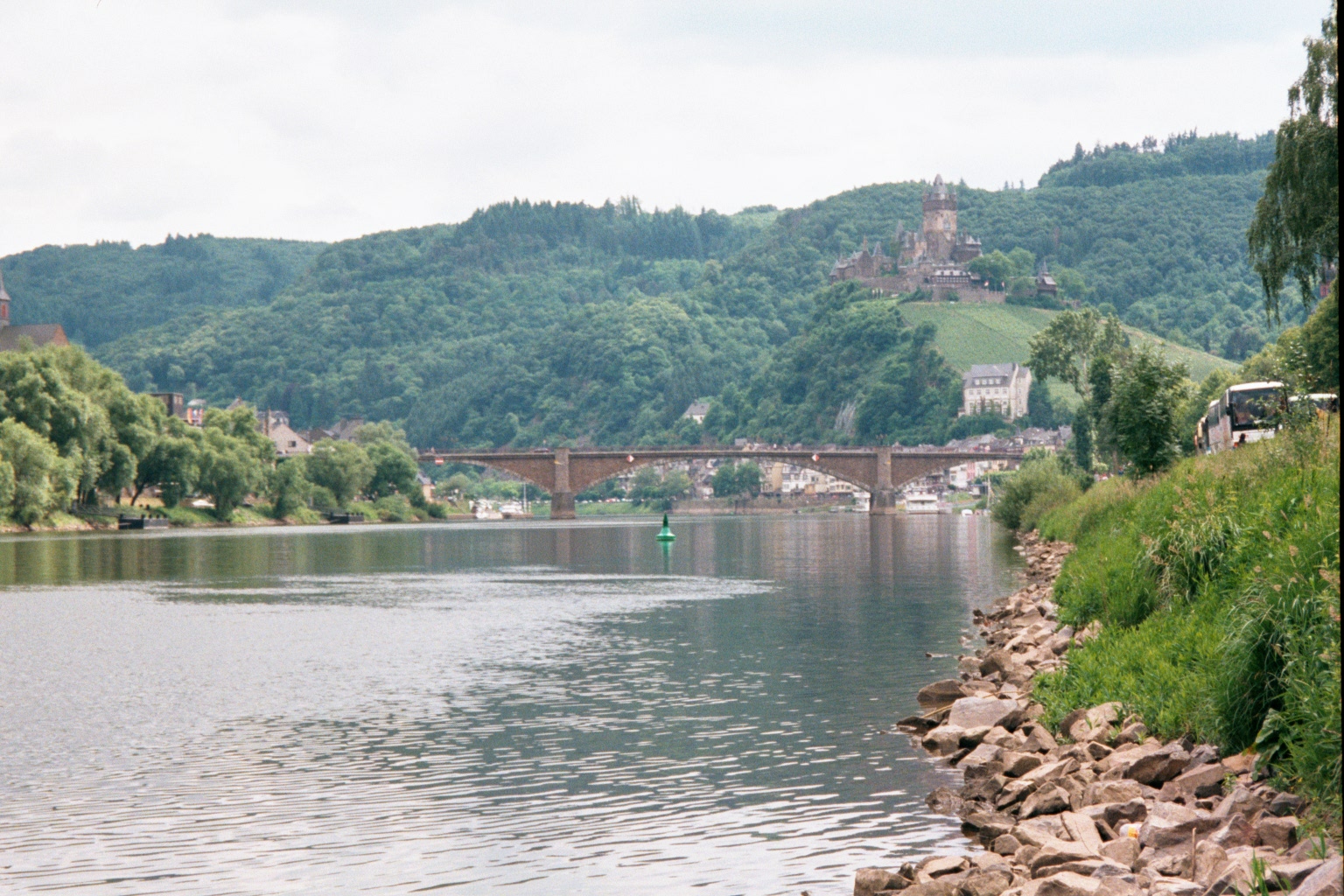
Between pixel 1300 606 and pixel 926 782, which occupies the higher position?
pixel 1300 606

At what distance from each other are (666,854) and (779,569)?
47048 millimetres

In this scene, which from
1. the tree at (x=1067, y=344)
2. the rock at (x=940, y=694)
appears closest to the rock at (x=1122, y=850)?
the rock at (x=940, y=694)

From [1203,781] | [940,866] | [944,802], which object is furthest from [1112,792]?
[944,802]

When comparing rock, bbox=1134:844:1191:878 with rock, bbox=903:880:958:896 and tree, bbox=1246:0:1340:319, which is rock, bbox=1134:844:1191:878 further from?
tree, bbox=1246:0:1340:319

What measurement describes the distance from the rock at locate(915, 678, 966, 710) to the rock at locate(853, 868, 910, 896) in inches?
392

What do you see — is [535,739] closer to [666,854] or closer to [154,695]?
[666,854]

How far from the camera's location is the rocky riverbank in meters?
10.4

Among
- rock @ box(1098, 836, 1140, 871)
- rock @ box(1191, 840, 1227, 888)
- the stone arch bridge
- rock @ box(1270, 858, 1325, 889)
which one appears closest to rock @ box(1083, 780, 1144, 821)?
rock @ box(1098, 836, 1140, 871)

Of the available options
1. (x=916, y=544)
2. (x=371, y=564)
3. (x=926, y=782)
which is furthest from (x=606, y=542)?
(x=926, y=782)

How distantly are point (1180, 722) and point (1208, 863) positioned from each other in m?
4.50

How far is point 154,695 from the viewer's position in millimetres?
24656

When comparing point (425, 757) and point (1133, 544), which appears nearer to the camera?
point (425, 757)

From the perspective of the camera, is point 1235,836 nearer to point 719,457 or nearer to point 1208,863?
point 1208,863

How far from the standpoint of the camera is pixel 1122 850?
1150 cm
